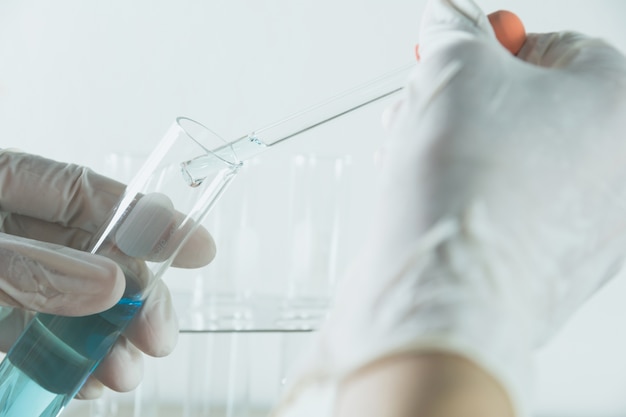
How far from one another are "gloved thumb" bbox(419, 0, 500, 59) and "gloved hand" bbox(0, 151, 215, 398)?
1.50 ft

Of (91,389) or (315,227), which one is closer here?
(91,389)

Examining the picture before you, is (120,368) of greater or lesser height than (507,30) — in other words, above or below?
below

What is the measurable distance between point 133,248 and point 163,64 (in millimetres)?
1688

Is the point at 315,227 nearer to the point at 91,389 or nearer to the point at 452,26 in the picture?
the point at 91,389

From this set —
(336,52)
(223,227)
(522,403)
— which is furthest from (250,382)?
(522,403)

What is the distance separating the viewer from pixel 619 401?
8.80ft

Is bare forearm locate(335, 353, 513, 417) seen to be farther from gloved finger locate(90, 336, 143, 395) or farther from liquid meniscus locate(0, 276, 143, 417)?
gloved finger locate(90, 336, 143, 395)

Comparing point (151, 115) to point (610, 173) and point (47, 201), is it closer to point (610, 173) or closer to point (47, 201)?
point (47, 201)

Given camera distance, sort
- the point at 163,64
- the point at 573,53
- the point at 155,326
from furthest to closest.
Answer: the point at 163,64
the point at 155,326
the point at 573,53

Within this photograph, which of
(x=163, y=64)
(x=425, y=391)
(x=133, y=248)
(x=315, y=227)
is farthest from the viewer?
(x=163, y=64)

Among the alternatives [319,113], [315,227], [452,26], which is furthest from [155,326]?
[315,227]

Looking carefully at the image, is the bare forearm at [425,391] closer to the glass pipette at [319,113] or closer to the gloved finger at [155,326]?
the glass pipette at [319,113]

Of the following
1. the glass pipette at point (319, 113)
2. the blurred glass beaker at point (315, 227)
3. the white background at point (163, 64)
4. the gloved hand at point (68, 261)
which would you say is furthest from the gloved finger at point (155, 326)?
the white background at point (163, 64)

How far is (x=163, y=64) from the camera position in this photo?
248 centimetres
